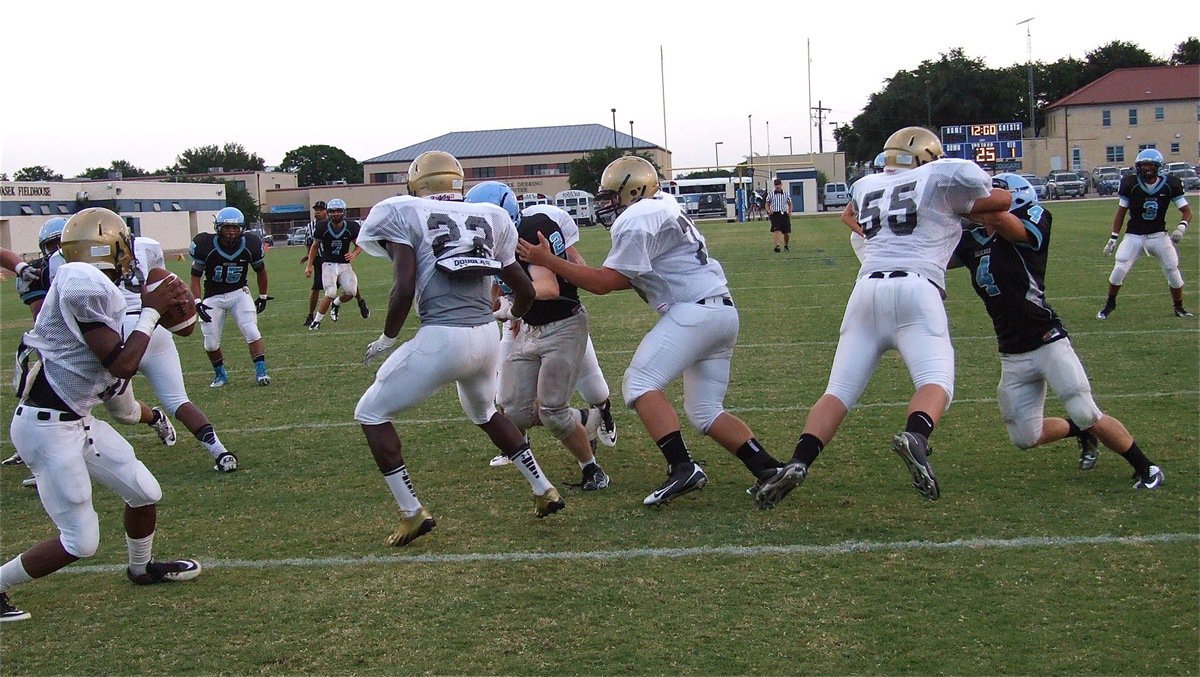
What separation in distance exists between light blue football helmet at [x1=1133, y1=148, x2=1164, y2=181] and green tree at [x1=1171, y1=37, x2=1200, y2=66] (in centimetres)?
9079

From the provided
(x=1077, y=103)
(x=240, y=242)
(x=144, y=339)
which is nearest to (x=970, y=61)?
(x=1077, y=103)

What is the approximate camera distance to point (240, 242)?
32.9 ft

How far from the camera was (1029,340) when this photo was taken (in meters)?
5.48

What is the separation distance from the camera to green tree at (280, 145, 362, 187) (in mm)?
113938

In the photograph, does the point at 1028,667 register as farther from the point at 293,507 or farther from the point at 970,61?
the point at 970,61

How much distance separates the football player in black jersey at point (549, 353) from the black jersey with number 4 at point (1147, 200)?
7942 millimetres

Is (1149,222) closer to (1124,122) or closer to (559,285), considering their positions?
→ (559,285)

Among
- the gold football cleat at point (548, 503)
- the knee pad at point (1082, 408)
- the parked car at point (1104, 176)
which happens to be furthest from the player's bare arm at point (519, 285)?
the parked car at point (1104, 176)

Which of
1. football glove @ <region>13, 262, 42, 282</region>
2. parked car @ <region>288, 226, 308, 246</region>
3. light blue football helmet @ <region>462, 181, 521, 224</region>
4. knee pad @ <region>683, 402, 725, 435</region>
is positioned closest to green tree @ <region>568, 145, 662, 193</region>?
parked car @ <region>288, 226, 308, 246</region>

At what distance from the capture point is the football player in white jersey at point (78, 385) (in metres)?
4.20

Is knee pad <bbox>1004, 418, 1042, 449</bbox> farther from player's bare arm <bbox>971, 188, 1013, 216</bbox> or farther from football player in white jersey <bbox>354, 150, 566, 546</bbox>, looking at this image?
football player in white jersey <bbox>354, 150, 566, 546</bbox>

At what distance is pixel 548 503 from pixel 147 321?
6.74ft

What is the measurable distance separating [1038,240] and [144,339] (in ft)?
14.0

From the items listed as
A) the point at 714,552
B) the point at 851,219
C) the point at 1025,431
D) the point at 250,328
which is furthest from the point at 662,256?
the point at 250,328
